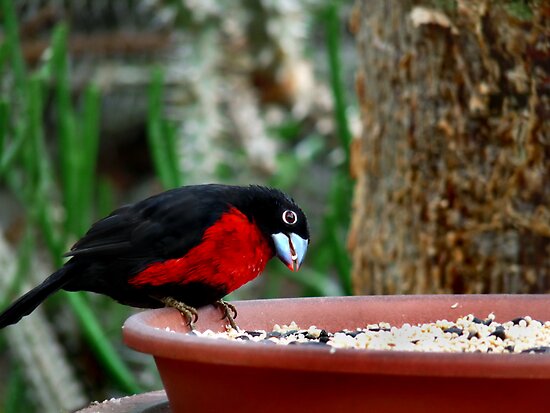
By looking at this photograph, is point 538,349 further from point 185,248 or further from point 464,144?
point 464,144

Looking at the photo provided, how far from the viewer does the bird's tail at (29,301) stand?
253cm

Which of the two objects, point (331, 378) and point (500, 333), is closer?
point (331, 378)

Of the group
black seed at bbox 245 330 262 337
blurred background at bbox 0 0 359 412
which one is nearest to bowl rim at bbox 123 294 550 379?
black seed at bbox 245 330 262 337

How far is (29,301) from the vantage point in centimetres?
255

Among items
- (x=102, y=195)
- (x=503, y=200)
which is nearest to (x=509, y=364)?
(x=503, y=200)

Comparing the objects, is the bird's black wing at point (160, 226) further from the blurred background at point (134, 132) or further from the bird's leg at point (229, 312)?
the blurred background at point (134, 132)

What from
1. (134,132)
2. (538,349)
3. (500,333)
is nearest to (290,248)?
(500,333)

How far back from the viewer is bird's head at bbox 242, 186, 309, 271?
2469 mm

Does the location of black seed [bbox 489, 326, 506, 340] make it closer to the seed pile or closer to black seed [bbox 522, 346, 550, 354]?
the seed pile

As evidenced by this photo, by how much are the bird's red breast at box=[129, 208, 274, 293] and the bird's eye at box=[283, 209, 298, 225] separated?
0.23 feet

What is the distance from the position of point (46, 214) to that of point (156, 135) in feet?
1.87

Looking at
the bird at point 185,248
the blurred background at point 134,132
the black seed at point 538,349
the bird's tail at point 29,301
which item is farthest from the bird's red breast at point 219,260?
the blurred background at point 134,132

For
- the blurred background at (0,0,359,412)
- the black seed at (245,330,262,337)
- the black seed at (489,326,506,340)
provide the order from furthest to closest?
the blurred background at (0,0,359,412)
the black seed at (245,330,262,337)
the black seed at (489,326,506,340)

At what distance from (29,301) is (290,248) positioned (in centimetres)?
66
